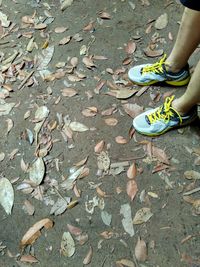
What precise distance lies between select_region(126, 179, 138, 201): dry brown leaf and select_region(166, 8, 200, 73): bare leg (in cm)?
74

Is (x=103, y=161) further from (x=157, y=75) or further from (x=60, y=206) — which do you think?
(x=157, y=75)

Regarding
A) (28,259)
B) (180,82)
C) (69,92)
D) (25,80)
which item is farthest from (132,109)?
(28,259)

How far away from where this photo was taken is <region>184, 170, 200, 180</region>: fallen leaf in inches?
75.6

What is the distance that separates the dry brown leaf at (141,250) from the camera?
1.73 metres

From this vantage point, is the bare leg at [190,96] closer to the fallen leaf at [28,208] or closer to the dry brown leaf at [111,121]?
the dry brown leaf at [111,121]

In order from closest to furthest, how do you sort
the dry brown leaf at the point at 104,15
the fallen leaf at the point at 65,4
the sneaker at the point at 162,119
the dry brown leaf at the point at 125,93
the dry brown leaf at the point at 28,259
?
the dry brown leaf at the point at 28,259
the sneaker at the point at 162,119
the dry brown leaf at the point at 125,93
the dry brown leaf at the point at 104,15
the fallen leaf at the point at 65,4

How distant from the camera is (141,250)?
1749 millimetres

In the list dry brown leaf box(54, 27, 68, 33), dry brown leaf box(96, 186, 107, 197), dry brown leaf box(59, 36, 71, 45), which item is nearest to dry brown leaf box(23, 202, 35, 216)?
dry brown leaf box(96, 186, 107, 197)

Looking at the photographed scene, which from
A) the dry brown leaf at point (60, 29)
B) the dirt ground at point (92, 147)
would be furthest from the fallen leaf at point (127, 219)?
the dry brown leaf at point (60, 29)

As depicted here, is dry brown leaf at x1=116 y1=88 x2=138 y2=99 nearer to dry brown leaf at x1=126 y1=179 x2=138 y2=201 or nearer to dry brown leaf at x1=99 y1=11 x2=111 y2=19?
dry brown leaf at x1=126 y1=179 x2=138 y2=201

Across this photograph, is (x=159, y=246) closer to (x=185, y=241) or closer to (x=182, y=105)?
(x=185, y=241)

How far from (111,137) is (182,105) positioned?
468mm

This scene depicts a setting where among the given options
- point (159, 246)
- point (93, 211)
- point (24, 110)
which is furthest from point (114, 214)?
point (24, 110)

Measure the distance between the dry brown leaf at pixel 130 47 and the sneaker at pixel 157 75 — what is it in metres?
0.22
